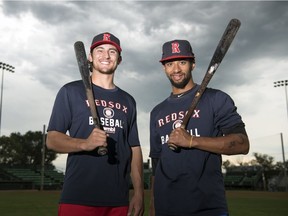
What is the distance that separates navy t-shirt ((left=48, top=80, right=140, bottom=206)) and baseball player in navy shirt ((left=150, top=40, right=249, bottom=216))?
15.1 inches

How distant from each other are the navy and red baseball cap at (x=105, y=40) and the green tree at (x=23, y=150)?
208ft

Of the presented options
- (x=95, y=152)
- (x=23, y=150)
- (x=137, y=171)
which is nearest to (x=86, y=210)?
(x=95, y=152)

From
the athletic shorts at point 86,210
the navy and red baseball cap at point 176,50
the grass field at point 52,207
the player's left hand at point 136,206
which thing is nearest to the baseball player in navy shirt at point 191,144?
the navy and red baseball cap at point 176,50

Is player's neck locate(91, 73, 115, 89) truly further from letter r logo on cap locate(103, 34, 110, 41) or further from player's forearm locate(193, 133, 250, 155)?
player's forearm locate(193, 133, 250, 155)

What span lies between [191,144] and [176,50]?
1.05 meters

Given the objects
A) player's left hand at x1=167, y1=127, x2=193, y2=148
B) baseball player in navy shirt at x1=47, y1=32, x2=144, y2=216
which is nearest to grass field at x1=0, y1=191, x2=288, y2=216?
baseball player in navy shirt at x1=47, y1=32, x2=144, y2=216

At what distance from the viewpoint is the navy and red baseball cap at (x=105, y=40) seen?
11.6 ft

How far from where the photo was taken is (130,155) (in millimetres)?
3588

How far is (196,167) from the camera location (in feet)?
10.7

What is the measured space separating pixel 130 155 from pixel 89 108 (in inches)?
25.1

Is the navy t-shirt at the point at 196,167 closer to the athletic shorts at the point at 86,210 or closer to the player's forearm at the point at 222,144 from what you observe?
the player's forearm at the point at 222,144

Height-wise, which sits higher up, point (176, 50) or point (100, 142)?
point (176, 50)

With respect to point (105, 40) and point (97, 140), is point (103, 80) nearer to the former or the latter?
point (105, 40)

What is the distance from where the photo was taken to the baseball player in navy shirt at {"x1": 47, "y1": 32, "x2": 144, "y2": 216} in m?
3.15
